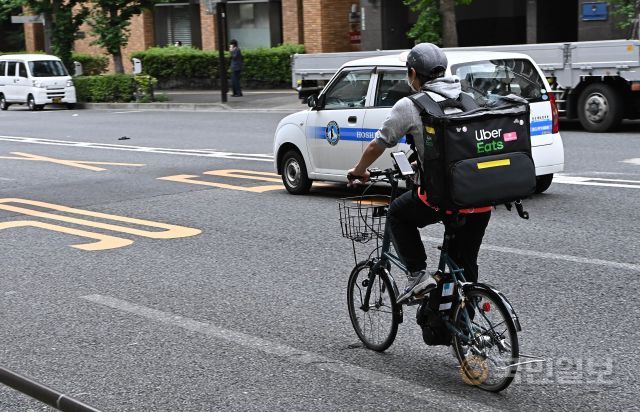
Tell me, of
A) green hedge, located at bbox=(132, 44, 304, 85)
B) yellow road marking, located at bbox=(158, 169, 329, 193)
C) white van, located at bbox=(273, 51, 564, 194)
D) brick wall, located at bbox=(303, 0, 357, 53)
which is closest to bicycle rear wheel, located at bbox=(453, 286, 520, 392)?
white van, located at bbox=(273, 51, 564, 194)

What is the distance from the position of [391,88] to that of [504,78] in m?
1.27

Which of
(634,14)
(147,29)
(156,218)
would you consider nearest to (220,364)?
(156,218)

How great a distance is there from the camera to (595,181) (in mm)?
12898

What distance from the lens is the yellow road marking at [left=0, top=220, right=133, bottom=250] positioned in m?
10.3

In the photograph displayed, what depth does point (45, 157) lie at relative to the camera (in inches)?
771

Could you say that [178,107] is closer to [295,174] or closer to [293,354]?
[295,174]

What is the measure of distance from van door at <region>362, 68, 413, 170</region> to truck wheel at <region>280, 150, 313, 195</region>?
1301mm

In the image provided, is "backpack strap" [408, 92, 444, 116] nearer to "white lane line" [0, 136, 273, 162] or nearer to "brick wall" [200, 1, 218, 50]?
"white lane line" [0, 136, 273, 162]

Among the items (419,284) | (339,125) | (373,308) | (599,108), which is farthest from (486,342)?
(599,108)

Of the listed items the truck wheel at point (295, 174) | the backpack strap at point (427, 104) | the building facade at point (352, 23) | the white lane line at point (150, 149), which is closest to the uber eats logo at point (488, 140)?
the backpack strap at point (427, 104)

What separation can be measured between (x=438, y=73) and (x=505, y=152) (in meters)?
0.58

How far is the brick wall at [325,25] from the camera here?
36750mm

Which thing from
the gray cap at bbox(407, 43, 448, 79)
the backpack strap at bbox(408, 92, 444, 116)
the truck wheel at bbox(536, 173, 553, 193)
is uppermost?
the gray cap at bbox(407, 43, 448, 79)

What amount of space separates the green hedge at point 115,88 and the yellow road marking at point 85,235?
23499mm
